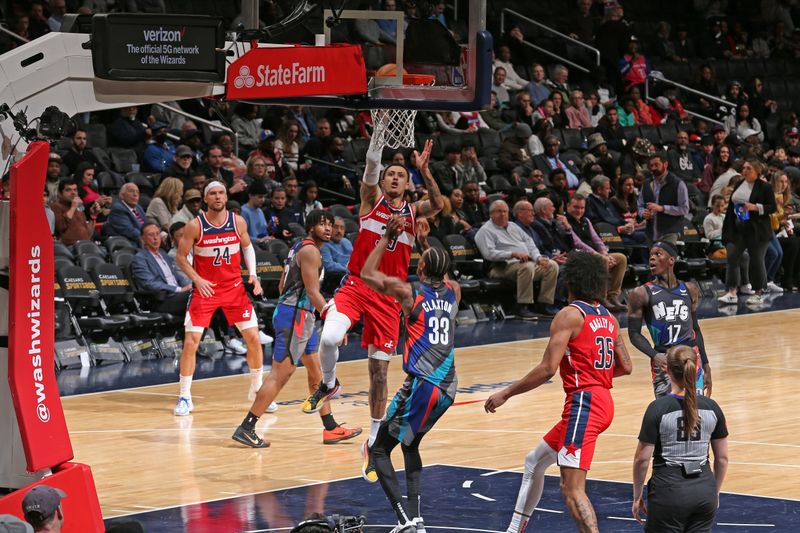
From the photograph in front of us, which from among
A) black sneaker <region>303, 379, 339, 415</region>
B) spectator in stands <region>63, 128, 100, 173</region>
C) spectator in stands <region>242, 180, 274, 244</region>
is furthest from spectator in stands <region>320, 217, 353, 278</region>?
black sneaker <region>303, 379, 339, 415</region>

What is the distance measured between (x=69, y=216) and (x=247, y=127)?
4.64 m

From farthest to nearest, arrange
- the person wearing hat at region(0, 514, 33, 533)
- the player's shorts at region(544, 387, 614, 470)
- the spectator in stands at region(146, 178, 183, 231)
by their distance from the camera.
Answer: the spectator in stands at region(146, 178, 183, 231), the player's shorts at region(544, 387, 614, 470), the person wearing hat at region(0, 514, 33, 533)

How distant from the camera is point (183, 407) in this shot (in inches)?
491

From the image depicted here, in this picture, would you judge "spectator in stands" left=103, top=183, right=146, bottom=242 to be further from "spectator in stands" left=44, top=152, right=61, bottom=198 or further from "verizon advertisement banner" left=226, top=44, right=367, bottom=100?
"verizon advertisement banner" left=226, top=44, right=367, bottom=100

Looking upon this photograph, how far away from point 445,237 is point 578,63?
9.11m

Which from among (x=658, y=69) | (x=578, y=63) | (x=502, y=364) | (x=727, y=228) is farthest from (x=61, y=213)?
(x=658, y=69)

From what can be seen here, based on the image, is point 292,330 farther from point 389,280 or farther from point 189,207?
point 189,207

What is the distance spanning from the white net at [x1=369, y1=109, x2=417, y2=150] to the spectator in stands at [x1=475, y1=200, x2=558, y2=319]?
274 inches

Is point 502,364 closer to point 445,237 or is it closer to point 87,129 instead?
→ point 445,237

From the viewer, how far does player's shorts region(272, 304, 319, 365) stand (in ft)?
37.0

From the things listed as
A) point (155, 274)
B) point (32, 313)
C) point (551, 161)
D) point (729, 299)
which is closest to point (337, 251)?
point (155, 274)

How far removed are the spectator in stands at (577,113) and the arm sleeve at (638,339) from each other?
14.3 meters

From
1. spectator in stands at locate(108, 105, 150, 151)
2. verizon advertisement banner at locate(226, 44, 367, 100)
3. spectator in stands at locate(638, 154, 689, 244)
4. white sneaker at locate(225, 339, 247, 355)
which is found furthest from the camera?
spectator in stands at locate(638, 154, 689, 244)

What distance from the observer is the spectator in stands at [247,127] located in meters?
19.6
